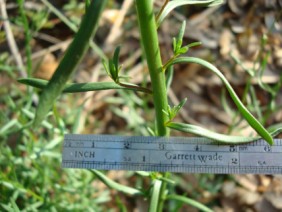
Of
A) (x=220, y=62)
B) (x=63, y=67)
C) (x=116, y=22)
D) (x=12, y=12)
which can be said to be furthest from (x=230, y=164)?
(x=12, y=12)

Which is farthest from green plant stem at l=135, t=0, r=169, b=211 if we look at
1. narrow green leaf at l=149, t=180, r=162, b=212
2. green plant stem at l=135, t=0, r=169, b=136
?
narrow green leaf at l=149, t=180, r=162, b=212

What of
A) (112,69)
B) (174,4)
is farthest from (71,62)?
(174,4)

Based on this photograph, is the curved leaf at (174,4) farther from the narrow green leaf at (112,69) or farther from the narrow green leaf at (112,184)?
the narrow green leaf at (112,184)

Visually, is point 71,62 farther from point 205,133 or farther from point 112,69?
point 205,133

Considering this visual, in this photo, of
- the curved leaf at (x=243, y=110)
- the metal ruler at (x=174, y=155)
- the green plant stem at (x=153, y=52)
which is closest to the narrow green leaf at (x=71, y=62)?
the green plant stem at (x=153, y=52)

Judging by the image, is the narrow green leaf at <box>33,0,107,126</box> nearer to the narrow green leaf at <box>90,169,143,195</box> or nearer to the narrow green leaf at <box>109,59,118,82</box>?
the narrow green leaf at <box>109,59,118,82</box>

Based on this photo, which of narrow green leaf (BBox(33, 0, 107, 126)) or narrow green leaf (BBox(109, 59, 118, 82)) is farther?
narrow green leaf (BBox(109, 59, 118, 82))

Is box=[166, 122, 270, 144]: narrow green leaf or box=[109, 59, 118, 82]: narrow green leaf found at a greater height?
box=[109, 59, 118, 82]: narrow green leaf
